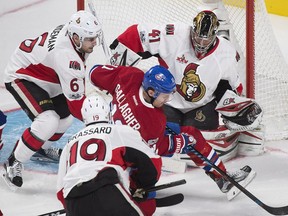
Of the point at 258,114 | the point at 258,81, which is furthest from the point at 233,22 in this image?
the point at 258,114

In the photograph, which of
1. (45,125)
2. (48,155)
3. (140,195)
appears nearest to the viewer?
(140,195)

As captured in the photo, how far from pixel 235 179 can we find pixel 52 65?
3.51ft

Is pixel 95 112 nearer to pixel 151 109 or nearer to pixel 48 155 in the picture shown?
pixel 151 109

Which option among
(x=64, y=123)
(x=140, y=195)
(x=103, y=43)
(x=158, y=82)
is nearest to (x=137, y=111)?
(x=158, y=82)

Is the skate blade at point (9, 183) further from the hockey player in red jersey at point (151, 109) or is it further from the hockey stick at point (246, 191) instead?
the hockey stick at point (246, 191)

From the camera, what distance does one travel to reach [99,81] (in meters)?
4.14

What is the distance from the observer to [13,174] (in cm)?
423

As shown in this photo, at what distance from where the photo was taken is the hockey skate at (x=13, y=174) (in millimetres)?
A: 4211

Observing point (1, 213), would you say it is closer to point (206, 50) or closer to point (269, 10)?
point (206, 50)

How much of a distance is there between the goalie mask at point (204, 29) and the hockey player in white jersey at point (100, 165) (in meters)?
1.04

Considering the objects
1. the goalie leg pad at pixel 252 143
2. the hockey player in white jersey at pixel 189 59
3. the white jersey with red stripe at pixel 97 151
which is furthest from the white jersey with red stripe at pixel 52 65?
the goalie leg pad at pixel 252 143

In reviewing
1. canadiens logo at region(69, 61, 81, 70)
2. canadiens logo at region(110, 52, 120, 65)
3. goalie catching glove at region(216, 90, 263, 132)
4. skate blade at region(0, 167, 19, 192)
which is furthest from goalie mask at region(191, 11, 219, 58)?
skate blade at region(0, 167, 19, 192)

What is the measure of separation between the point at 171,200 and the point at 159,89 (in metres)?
0.50

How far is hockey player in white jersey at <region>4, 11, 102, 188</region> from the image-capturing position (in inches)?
164
